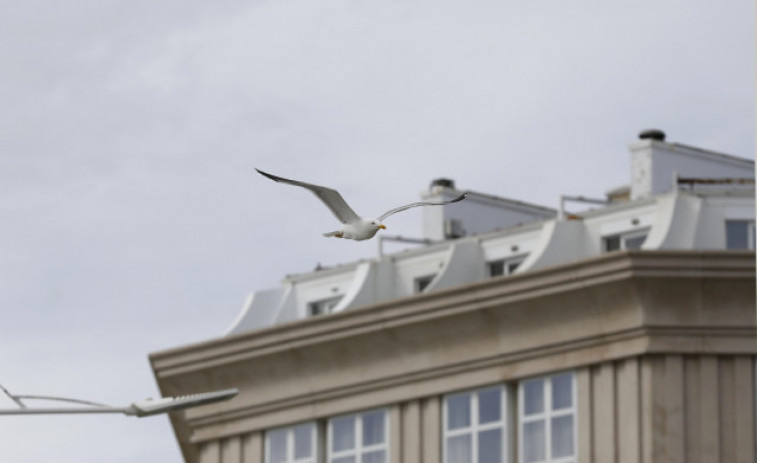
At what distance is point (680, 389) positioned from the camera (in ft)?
265

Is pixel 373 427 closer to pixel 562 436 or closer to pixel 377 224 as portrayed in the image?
pixel 562 436

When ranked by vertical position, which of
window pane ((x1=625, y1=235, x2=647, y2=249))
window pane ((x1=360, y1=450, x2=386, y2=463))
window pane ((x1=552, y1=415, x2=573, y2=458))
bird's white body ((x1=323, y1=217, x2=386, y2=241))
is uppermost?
window pane ((x1=625, y1=235, x2=647, y2=249))

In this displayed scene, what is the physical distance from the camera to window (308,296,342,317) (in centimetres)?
9100

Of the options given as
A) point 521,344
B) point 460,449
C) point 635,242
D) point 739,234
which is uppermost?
point 739,234

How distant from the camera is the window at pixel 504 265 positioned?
8688 centimetres

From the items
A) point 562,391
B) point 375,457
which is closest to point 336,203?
point 562,391

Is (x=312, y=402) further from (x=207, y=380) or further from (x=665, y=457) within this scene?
(x=665, y=457)

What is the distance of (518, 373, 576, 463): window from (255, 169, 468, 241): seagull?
1654 inches

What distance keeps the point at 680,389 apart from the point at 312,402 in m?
11.9

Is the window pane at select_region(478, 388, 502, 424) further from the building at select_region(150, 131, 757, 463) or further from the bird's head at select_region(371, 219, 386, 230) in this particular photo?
the bird's head at select_region(371, 219, 386, 230)

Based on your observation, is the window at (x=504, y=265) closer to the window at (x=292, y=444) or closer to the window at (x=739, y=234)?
the window at (x=739, y=234)

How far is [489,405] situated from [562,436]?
2.48 meters

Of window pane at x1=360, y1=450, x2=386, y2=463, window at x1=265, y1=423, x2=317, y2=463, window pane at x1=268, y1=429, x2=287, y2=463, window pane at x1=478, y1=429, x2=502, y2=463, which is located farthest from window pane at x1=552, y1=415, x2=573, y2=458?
window pane at x1=268, y1=429, x2=287, y2=463

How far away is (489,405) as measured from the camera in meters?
84.1
